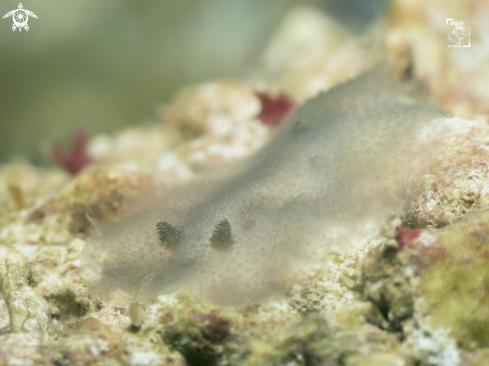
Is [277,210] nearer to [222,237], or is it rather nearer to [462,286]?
[222,237]

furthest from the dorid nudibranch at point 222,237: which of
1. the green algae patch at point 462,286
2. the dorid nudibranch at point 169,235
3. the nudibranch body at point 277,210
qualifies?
the green algae patch at point 462,286

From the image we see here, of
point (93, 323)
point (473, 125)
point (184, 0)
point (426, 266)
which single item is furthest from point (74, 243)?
point (184, 0)

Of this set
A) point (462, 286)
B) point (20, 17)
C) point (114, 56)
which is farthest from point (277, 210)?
point (114, 56)

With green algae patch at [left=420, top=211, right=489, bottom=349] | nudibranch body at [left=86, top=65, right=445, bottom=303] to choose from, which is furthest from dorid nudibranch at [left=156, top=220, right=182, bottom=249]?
green algae patch at [left=420, top=211, right=489, bottom=349]

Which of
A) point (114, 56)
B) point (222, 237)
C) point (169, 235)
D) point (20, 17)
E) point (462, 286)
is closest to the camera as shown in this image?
point (462, 286)

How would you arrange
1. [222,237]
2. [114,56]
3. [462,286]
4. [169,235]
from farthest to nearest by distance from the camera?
1. [114,56]
2. [169,235]
3. [222,237]
4. [462,286]

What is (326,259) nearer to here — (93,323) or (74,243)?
(93,323)
